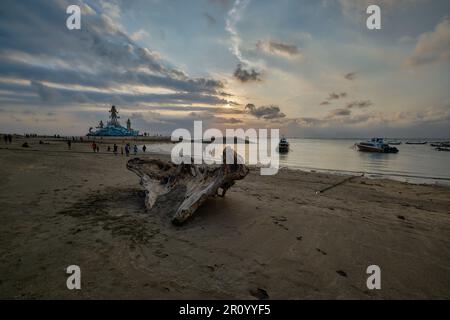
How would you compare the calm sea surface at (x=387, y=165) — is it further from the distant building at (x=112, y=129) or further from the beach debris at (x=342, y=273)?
the distant building at (x=112, y=129)

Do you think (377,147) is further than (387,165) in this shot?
Yes

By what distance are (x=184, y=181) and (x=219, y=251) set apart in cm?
366

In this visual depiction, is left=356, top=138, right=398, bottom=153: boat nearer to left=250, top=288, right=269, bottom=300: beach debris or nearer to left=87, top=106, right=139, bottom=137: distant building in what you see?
left=250, top=288, right=269, bottom=300: beach debris

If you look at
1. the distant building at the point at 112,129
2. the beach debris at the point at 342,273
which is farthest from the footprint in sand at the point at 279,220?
the distant building at the point at 112,129

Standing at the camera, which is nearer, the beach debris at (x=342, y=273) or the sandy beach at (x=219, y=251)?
the sandy beach at (x=219, y=251)

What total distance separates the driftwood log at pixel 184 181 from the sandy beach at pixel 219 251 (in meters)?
0.47

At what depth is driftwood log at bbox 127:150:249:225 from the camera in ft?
19.2

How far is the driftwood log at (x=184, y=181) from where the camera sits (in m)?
5.85

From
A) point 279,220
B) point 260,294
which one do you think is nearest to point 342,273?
point 260,294

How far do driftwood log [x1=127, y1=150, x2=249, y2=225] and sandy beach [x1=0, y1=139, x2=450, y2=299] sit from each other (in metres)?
0.47

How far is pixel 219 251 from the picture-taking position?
4.42m

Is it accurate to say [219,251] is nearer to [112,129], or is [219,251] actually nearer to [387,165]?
[387,165]

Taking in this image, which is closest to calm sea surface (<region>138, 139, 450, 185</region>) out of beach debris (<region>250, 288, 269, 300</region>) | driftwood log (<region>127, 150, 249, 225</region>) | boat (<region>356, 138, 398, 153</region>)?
boat (<region>356, 138, 398, 153</region>)
